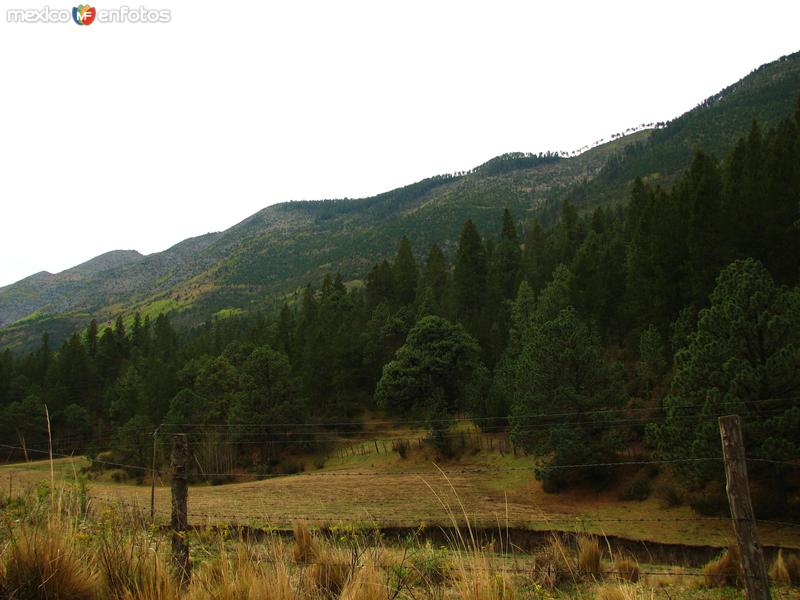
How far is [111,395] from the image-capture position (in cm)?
7988

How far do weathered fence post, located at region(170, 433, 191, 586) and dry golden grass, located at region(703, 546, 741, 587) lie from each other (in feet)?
30.1

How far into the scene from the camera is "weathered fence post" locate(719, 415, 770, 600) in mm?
4887

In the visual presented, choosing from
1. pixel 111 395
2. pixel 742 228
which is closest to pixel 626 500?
pixel 742 228

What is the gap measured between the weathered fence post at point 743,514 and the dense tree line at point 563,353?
5.90m

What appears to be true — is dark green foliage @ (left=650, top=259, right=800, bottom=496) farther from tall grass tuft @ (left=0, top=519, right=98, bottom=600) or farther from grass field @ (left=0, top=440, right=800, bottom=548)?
tall grass tuft @ (left=0, top=519, right=98, bottom=600)

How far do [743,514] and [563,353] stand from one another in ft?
79.2

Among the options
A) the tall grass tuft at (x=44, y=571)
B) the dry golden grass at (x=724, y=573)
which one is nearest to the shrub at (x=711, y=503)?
the dry golden grass at (x=724, y=573)

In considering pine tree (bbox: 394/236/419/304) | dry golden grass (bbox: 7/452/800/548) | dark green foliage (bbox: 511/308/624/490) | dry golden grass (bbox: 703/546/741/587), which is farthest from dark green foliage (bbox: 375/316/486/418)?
dry golden grass (bbox: 703/546/741/587)

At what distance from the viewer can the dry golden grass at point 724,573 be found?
9.70m

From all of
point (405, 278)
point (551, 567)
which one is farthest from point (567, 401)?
point (405, 278)

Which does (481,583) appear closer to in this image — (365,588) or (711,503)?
(365,588)

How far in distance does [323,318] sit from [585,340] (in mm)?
44110

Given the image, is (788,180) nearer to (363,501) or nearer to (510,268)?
(363,501)

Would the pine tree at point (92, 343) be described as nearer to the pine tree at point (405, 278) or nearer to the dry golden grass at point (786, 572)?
the pine tree at point (405, 278)
